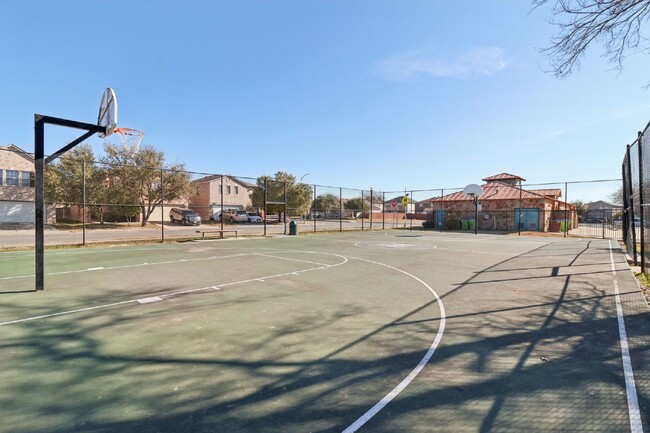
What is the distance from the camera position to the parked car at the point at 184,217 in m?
39.5

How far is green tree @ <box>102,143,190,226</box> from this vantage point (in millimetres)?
34156

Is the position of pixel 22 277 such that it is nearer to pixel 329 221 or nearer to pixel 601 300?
pixel 601 300

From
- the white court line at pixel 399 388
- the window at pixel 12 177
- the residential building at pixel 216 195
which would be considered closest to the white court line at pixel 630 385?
the white court line at pixel 399 388

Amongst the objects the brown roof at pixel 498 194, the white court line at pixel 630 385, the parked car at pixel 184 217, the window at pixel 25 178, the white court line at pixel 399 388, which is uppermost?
the window at pixel 25 178

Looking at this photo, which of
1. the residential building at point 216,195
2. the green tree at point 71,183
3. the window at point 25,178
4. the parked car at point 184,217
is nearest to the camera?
the green tree at point 71,183

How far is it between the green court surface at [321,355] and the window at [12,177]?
35.9 m

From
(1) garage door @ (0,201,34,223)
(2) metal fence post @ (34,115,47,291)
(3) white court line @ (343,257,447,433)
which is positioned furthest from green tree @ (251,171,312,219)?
(3) white court line @ (343,257,447,433)

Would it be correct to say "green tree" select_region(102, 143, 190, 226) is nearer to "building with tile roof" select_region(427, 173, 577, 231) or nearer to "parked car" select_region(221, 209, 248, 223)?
"parked car" select_region(221, 209, 248, 223)

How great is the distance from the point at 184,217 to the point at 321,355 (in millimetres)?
39187

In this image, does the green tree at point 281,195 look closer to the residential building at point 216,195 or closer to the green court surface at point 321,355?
the residential building at point 216,195

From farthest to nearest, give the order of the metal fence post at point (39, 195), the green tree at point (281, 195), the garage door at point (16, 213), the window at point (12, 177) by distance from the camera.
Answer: the green tree at point (281, 195), the window at point (12, 177), the garage door at point (16, 213), the metal fence post at point (39, 195)

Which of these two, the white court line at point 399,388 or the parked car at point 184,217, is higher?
the parked car at point 184,217

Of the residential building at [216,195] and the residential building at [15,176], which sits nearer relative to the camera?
the residential building at [15,176]

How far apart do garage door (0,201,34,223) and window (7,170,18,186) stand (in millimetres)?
4570
